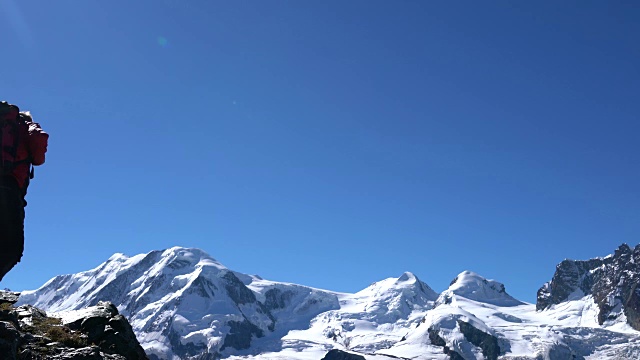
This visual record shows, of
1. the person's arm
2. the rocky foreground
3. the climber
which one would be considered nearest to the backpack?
the climber

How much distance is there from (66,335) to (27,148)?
7250 mm

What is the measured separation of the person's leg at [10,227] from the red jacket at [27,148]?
418mm

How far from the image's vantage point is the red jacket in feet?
52.0

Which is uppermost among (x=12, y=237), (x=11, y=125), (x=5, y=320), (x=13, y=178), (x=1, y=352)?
(x=11, y=125)

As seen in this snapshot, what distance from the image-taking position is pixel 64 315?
78.5 ft

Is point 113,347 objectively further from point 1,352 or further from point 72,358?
point 1,352

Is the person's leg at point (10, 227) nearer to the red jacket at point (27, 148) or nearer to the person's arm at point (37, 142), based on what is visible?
the red jacket at point (27, 148)

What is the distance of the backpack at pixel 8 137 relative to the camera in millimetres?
15383

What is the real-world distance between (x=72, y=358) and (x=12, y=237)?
15.8 feet

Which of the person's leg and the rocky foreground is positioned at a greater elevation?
the person's leg

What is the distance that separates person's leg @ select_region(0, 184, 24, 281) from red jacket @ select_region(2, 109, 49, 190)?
42 cm

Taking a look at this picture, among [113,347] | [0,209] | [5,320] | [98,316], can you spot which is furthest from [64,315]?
[0,209]

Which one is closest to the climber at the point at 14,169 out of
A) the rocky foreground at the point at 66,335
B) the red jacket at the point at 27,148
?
the red jacket at the point at 27,148

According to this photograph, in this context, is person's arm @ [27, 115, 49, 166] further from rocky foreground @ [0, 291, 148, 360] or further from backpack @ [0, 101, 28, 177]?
rocky foreground @ [0, 291, 148, 360]
